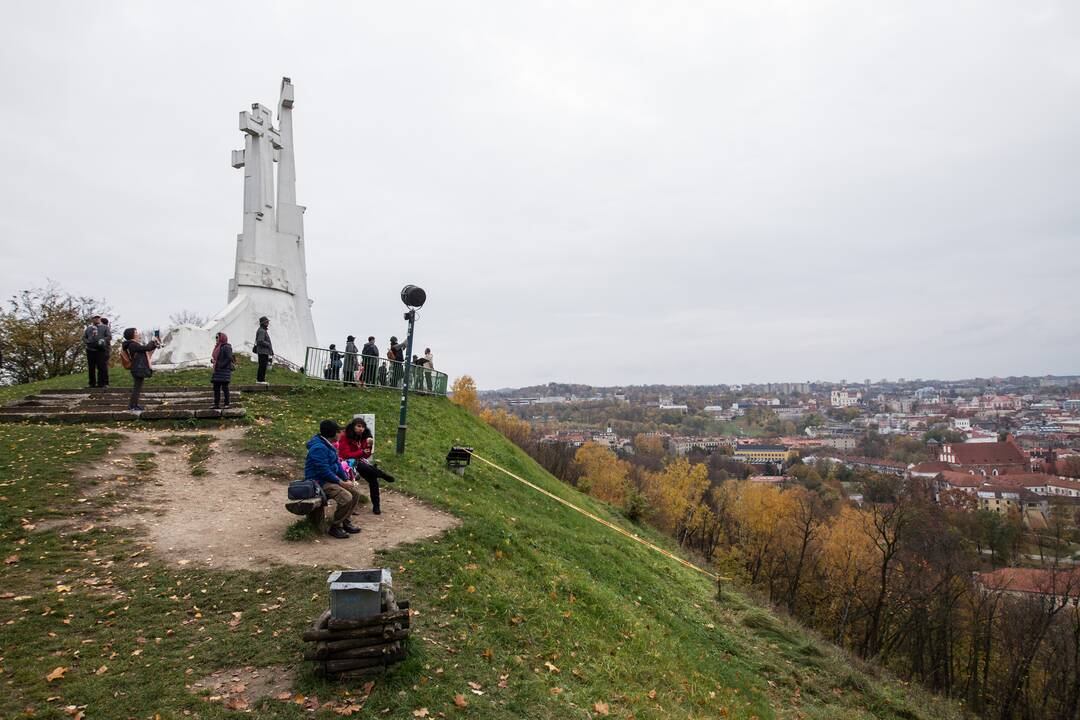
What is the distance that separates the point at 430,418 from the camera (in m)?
18.4

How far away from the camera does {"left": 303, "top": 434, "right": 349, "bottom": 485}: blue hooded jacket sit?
304 inches

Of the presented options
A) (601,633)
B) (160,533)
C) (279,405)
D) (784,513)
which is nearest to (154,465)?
(160,533)

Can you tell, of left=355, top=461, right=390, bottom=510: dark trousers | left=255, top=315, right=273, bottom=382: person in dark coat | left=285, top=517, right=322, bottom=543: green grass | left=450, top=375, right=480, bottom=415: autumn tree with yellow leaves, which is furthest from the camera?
left=450, top=375, right=480, bottom=415: autumn tree with yellow leaves

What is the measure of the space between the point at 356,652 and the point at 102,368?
16282mm

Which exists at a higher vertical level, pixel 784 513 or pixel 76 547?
pixel 76 547

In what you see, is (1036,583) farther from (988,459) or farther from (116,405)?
(988,459)

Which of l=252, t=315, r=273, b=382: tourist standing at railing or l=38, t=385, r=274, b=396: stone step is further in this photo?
l=252, t=315, r=273, b=382: tourist standing at railing

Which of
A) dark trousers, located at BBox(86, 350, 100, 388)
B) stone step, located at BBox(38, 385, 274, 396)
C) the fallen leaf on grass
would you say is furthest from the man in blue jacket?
dark trousers, located at BBox(86, 350, 100, 388)

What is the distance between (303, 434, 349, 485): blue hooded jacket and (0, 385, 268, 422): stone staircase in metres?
7.03

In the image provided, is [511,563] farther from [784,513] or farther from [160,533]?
[784,513]

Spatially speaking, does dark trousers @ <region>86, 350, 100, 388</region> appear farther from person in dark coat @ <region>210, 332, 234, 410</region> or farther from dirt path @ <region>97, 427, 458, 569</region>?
dirt path @ <region>97, 427, 458, 569</region>

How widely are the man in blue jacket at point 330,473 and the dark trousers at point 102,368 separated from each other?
12.5m

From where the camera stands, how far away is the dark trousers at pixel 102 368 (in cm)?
1616

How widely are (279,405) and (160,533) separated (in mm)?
8115
